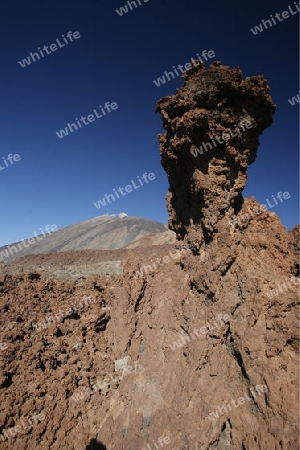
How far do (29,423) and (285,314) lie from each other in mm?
6588

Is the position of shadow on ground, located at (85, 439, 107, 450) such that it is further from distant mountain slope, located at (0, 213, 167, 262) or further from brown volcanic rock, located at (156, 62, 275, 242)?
distant mountain slope, located at (0, 213, 167, 262)

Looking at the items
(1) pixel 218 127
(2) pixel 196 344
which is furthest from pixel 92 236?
(1) pixel 218 127

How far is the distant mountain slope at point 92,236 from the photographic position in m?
64.9

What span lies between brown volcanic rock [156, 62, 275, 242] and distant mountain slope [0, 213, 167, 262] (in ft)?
175

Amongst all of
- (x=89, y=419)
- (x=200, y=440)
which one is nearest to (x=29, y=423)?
(x=89, y=419)

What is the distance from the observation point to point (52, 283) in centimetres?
1271

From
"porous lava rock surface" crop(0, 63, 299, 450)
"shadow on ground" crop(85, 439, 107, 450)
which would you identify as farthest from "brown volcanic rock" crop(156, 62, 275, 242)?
"shadow on ground" crop(85, 439, 107, 450)

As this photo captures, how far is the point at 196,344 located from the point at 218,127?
4821mm

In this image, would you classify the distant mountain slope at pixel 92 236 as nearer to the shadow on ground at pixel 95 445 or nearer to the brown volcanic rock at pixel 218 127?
the shadow on ground at pixel 95 445

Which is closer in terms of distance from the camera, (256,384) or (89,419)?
(256,384)

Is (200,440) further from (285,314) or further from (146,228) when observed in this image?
(146,228)

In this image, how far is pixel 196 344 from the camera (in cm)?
645

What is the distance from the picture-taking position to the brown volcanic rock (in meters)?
6.06

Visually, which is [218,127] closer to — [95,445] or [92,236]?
[95,445]
